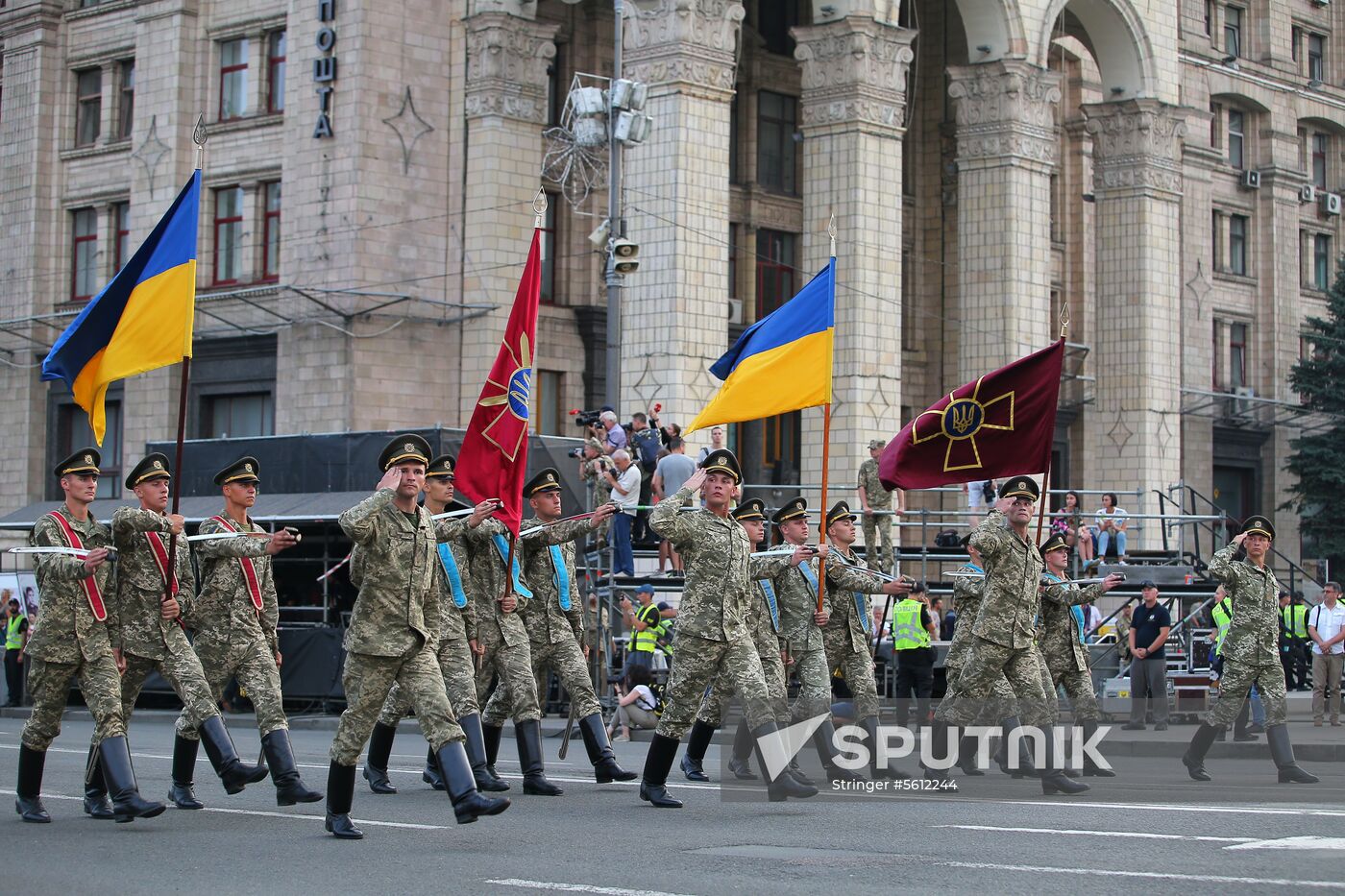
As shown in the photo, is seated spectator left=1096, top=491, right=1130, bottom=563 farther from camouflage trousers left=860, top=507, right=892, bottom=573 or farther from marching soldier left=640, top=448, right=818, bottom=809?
marching soldier left=640, top=448, right=818, bottom=809

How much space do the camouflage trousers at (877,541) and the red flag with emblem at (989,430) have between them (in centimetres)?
955

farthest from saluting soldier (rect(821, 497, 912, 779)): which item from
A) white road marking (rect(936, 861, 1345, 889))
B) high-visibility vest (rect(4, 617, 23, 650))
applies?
high-visibility vest (rect(4, 617, 23, 650))

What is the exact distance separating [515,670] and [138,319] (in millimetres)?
3337

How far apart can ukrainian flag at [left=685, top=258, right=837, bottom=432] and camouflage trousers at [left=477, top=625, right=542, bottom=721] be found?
2252mm

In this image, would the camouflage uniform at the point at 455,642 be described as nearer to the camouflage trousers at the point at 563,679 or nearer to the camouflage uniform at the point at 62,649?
the camouflage trousers at the point at 563,679

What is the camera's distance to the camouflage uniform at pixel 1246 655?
1470cm

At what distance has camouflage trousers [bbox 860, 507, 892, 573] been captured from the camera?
25.2 m

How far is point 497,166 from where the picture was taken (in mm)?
35719

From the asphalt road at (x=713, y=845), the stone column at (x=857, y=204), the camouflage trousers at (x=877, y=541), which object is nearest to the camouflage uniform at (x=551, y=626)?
the asphalt road at (x=713, y=845)

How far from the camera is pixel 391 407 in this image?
3575 centimetres

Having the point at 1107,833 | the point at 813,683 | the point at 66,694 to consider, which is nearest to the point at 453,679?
the point at 66,694

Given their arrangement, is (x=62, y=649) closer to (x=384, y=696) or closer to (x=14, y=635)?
(x=384, y=696)

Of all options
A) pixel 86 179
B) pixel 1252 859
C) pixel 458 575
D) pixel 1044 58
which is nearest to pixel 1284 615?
pixel 1044 58

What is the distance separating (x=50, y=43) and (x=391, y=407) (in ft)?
40.4
